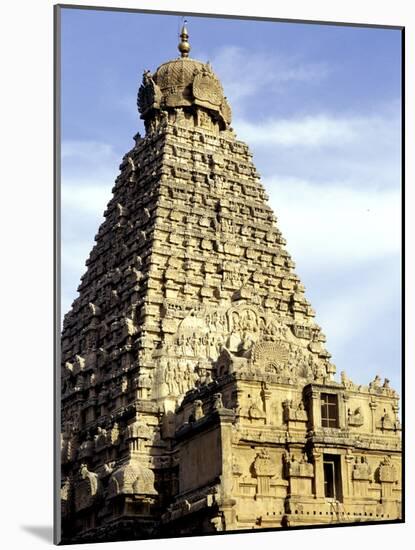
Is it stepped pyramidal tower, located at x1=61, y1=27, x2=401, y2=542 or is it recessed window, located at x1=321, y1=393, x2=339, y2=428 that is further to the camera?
recessed window, located at x1=321, y1=393, x2=339, y2=428

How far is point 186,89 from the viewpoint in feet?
161

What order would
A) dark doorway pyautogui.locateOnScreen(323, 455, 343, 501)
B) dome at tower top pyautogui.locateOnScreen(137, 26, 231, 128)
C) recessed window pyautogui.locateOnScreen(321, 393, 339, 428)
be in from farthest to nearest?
dome at tower top pyautogui.locateOnScreen(137, 26, 231, 128), recessed window pyautogui.locateOnScreen(321, 393, 339, 428), dark doorway pyautogui.locateOnScreen(323, 455, 343, 501)

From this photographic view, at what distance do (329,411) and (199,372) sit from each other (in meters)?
5.03

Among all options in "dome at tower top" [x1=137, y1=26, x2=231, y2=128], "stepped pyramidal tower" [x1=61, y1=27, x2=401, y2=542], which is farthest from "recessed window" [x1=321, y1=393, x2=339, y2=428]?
"dome at tower top" [x1=137, y1=26, x2=231, y2=128]

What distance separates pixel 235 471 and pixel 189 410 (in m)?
3.92

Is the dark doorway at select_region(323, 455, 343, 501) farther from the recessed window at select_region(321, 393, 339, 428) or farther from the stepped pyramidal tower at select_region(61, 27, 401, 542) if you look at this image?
the recessed window at select_region(321, 393, 339, 428)

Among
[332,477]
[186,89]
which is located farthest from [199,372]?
[186,89]

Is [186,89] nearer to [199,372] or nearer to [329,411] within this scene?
[199,372]

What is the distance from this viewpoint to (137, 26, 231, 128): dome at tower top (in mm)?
48625

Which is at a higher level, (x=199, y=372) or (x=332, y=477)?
(x=199, y=372)

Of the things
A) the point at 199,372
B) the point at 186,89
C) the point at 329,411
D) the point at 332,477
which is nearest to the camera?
the point at 332,477

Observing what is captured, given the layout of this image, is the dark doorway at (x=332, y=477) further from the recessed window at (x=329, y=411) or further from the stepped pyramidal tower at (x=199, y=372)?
the recessed window at (x=329, y=411)

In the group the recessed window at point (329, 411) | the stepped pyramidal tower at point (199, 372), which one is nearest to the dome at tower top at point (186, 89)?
the stepped pyramidal tower at point (199, 372)

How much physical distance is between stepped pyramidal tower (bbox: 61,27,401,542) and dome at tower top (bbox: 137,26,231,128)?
1.9 inches
